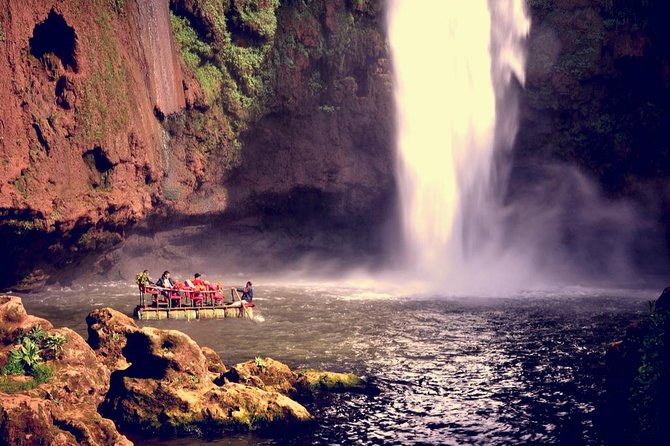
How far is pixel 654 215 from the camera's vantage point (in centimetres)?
4291

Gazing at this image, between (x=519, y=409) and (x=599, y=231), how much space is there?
30617mm

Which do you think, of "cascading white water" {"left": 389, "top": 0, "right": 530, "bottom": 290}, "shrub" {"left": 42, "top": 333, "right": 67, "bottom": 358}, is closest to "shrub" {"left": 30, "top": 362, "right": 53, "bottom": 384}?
"shrub" {"left": 42, "top": 333, "right": 67, "bottom": 358}

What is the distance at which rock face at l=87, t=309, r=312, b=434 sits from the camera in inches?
625

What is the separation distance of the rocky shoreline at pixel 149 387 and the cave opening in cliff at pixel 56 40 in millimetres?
17297

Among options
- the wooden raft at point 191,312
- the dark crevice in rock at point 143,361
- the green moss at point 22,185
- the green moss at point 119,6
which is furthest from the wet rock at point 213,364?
the green moss at point 119,6

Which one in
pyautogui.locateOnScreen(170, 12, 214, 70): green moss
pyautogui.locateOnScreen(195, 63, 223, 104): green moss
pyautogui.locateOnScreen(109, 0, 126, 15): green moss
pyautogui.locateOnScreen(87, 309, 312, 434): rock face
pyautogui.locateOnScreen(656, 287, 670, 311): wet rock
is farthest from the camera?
pyautogui.locateOnScreen(195, 63, 223, 104): green moss

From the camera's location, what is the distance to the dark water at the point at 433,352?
634 inches

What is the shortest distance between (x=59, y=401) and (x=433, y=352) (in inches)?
486

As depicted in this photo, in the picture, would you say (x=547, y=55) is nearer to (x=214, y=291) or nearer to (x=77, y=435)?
→ (x=214, y=291)

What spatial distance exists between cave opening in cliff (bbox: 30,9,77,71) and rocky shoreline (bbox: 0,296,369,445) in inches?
681

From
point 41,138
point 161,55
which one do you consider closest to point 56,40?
point 41,138

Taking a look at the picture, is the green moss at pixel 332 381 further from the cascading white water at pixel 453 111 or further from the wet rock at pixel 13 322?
the cascading white water at pixel 453 111

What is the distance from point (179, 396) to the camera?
16078 mm

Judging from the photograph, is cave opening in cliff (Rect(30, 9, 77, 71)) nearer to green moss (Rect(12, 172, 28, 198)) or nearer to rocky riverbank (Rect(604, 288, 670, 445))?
green moss (Rect(12, 172, 28, 198))
